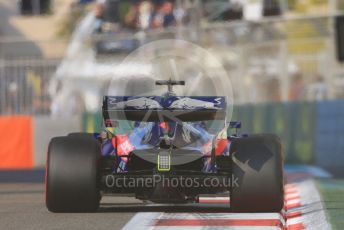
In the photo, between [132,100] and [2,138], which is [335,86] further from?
[132,100]

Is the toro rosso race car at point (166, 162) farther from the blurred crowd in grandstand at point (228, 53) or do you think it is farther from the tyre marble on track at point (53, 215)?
the blurred crowd in grandstand at point (228, 53)

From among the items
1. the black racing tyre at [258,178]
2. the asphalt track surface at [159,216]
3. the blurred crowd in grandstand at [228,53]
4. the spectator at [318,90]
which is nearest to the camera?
the asphalt track surface at [159,216]

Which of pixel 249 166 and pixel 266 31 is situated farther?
pixel 266 31

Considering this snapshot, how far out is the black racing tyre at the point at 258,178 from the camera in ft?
33.3

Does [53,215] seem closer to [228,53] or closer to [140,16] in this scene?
[228,53]

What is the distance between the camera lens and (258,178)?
1016 centimetres

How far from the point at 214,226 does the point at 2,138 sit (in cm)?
1539

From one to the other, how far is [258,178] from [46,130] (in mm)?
14774

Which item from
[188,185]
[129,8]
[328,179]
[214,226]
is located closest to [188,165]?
[188,185]

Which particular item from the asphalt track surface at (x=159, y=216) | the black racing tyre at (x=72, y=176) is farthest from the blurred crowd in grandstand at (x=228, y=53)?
the black racing tyre at (x=72, y=176)

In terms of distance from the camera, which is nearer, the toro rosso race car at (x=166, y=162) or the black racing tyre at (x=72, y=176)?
the toro rosso race car at (x=166, y=162)

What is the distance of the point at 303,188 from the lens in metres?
14.8

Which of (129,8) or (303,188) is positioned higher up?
(129,8)

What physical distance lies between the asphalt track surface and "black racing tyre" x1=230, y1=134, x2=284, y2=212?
0.37 ft
